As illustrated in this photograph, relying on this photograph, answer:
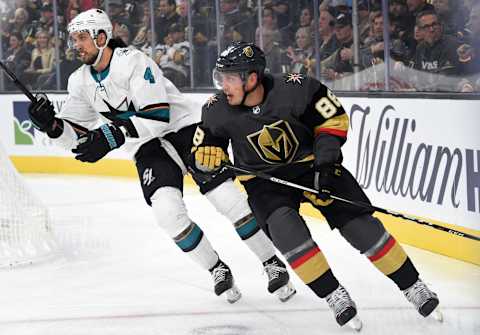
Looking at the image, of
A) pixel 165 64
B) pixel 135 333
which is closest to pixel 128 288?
pixel 135 333

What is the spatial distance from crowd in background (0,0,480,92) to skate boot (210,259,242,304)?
61.4 inches

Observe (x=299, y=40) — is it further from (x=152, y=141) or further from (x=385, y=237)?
(x=385, y=237)

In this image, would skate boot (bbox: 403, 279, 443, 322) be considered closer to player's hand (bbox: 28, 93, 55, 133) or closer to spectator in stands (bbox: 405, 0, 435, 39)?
player's hand (bbox: 28, 93, 55, 133)

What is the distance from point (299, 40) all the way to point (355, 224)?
3622mm

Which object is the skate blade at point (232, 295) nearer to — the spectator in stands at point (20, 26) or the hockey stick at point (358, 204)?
the hockey stick at point (358, 204)

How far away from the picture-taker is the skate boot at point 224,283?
4.06 metres

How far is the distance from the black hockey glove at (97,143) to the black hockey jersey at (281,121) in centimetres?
50

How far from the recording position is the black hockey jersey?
11.5ft

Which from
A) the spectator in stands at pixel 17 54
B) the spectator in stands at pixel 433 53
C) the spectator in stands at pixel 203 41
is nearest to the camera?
the spectator in stands at pixel 433 53

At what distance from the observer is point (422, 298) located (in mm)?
3492

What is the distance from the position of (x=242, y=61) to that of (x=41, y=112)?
914 millimetres

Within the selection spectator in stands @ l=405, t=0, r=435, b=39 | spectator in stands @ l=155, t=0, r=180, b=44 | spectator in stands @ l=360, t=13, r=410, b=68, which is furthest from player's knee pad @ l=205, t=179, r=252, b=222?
spectator in stands @ l=155, t=0, r=180, b=44

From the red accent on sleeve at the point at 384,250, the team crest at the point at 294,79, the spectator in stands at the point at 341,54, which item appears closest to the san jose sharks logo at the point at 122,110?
the team crest at the point at 294,79

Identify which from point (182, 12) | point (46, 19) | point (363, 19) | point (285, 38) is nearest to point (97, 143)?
point (363, 19)
